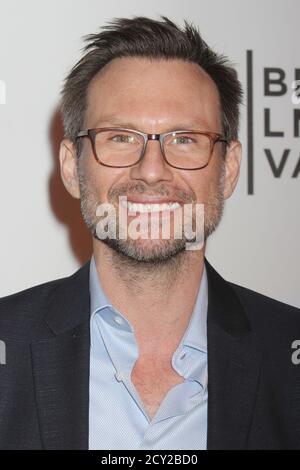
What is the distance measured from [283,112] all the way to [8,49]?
0.84m

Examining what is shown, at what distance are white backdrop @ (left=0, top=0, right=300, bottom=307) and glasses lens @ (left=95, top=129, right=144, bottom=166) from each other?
50cm

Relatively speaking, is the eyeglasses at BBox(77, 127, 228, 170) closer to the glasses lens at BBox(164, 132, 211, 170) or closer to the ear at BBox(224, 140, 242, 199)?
the glasses lens at BBox(164, 132, 211, 170)

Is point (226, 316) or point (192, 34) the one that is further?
point (192, 34)

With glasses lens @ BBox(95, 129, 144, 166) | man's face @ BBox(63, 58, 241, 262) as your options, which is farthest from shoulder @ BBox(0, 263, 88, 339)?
glasses lens @ BBox(95, 129, 144, 166)

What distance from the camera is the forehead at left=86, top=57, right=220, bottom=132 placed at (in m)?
1.60

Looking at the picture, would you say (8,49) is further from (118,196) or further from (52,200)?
(118,196)

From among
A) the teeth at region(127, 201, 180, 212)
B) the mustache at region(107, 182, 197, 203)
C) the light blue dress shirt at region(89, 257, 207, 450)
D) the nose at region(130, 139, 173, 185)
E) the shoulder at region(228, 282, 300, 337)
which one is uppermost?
the nose at region(130, 139, 173, 185)

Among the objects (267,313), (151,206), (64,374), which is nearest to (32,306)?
(64,374)

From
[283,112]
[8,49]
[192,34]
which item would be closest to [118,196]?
[192,34]

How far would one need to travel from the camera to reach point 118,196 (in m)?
1.57

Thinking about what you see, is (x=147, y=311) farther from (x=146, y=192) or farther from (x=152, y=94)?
(x=152, y=94)
